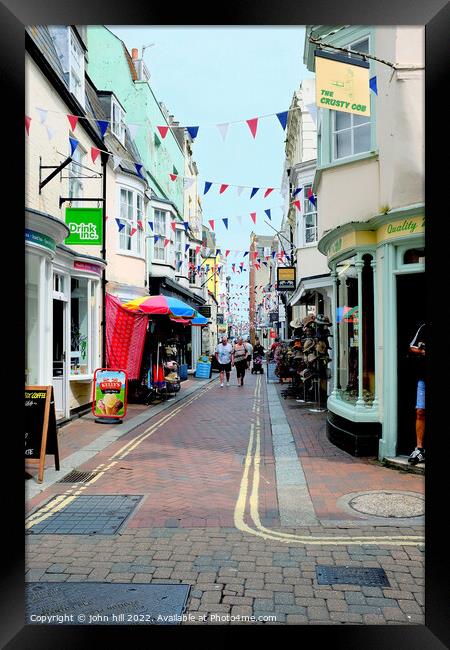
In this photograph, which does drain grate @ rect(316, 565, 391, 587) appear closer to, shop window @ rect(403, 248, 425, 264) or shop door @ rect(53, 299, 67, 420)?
shop window @ rect(403, 248, 425, 264)

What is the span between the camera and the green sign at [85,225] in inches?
453

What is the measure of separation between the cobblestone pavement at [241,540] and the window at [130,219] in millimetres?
9628

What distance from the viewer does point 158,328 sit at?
52.5 feet

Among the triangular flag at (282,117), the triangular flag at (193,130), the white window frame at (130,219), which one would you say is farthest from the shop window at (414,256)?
the white window frame at (130,219)

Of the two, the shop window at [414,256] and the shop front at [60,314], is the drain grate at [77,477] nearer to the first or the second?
the shop front at [60,314]

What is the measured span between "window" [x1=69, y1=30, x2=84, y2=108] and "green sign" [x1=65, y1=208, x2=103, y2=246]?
10.2 ft

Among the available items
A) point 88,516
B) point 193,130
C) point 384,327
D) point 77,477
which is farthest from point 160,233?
point 88,516

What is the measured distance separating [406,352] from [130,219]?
37.7 ft

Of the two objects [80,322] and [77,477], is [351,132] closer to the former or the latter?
[77,477]

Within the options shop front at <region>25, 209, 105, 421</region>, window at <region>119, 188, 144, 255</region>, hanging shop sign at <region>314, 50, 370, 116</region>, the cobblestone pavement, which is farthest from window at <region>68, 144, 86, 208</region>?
hanging shop sign at <region>314, 50, 370, 116</region>

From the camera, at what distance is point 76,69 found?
13.1 m

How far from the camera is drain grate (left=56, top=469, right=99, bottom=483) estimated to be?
7.10 metres

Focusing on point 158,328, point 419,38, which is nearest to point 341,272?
point 419,38
